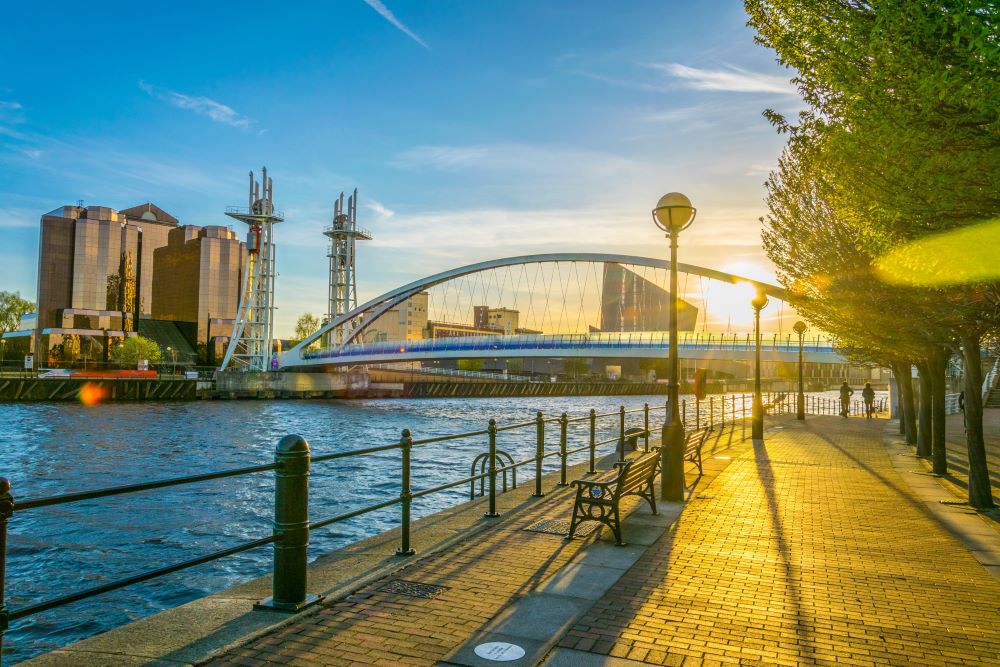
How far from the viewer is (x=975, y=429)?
11.2 m

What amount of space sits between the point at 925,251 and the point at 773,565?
4091 mm

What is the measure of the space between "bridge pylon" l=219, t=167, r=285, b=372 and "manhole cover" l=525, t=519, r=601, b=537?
9073cm

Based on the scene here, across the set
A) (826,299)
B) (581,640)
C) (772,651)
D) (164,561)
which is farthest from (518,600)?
(826,299)

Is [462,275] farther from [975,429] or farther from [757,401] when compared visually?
[975,429]

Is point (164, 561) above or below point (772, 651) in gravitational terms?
below

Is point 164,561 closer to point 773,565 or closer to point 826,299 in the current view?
point 773,565


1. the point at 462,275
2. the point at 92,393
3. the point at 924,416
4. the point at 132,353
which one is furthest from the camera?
the point at 132,353

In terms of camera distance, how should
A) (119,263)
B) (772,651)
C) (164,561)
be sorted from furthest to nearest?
1. (119,263)
2. (164,561)
3. (772,651)

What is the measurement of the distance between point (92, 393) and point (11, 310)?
3642 inches

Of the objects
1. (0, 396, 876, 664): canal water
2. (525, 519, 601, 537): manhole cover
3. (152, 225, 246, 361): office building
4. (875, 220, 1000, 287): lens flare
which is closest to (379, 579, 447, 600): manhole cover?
(525, 519, 601, 537): manhole cover

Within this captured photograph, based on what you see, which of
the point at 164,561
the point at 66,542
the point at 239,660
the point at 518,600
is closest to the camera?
the point at 239,660

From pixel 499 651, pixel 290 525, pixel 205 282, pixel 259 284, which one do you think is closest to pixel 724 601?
pixel 499 651

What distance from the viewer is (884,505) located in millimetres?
11250

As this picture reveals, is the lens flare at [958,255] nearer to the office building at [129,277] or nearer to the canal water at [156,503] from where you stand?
A: the canal water at [156,503]
